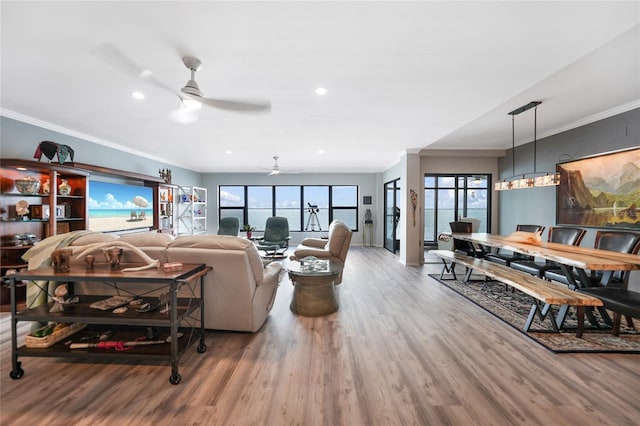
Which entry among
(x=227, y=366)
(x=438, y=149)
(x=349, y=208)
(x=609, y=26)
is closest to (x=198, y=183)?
(x=349, y=208)

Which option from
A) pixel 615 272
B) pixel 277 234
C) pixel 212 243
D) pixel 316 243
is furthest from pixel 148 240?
pixel 615 272

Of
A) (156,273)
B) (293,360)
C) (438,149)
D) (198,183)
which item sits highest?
(438,149)

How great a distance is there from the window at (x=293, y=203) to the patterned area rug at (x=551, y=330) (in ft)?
18.2

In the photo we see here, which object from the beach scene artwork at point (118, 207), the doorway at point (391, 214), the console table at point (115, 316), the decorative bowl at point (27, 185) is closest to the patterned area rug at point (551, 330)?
the console table at point (115, 316)

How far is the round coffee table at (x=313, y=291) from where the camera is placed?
125 inches

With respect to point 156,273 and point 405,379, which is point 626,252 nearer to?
point 405,379

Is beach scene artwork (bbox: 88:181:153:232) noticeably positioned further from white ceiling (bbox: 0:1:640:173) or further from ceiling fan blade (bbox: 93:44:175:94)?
ceiling fan blade (bbox: 93:44:175:94)

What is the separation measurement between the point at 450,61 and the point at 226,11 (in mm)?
1765

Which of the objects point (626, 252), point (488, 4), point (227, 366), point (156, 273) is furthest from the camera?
point (626, 252)

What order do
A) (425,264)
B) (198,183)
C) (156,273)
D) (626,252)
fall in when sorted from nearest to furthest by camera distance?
(156,273) < (626,252) < (425,264) < (198,183)

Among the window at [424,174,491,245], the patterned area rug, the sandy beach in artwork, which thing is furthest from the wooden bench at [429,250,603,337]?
the sandy beach in artwork

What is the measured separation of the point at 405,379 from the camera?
2.01 meters

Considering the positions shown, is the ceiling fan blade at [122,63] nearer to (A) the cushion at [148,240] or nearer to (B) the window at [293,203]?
(A) the cushion at [148,240]

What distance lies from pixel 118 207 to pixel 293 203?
16.7 ft
